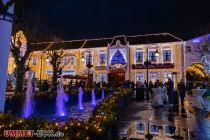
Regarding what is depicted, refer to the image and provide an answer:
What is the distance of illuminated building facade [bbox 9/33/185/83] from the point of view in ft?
128

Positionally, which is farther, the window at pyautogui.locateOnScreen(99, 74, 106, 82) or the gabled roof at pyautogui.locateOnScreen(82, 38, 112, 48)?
the gabled roof at pyautogui.locateOnScreen(82, 38, 112, 48)

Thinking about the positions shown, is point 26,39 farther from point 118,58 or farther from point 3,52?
point 118,58

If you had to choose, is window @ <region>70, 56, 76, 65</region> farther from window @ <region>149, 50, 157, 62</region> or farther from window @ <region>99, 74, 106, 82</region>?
window @ <region>149, 50, 157, 62</region>

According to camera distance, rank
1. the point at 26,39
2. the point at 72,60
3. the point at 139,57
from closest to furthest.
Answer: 1. the point at 26,39
2. the point at 139,57
3. the point at 72,60

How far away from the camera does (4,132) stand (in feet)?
14.6

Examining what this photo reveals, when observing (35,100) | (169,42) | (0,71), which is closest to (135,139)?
(0,71)

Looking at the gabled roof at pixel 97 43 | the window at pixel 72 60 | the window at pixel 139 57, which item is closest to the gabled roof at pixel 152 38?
the window at pixel 139 57

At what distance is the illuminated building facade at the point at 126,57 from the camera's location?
3909 centimetres

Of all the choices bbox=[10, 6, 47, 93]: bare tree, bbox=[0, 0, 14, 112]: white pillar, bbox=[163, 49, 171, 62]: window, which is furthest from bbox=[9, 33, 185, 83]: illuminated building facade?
bbox=[0, 0, 14, 112]: white pillar

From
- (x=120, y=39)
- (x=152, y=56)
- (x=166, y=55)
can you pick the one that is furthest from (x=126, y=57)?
(x=166, y=55)

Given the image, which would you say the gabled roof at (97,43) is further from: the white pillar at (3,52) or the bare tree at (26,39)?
the white pillar at (3,52)

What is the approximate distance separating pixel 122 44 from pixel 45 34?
792 inches

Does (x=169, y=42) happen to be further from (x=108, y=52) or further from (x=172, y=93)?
(x=172, y=93)

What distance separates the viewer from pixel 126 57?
41469 mm
